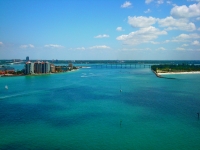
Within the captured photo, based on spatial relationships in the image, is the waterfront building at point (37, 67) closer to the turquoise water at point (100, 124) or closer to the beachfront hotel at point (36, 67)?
the beachfront hotel at point (36, 67)

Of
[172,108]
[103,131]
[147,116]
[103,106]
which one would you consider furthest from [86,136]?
[172,108]

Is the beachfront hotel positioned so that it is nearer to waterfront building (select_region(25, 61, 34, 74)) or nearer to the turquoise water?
waterfront building (select_region(25, 61, 34, 74))

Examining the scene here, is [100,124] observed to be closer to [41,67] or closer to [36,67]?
[36,67]

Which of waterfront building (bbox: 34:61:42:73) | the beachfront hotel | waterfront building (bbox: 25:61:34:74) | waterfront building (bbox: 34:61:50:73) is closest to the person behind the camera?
waterfront building (bbox: 25:61:34:74)

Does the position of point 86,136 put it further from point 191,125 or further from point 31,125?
point 191,125

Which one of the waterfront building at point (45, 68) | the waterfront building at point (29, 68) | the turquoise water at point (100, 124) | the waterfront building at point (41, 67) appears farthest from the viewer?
the waterfront building at point (45, 68)

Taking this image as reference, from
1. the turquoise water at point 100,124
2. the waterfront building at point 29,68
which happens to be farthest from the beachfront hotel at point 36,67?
the turquoise water at point 100,124

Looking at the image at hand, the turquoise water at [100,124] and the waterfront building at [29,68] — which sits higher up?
the waterfront building at [29,68]

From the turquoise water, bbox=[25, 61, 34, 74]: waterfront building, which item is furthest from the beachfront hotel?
the turquoise water
